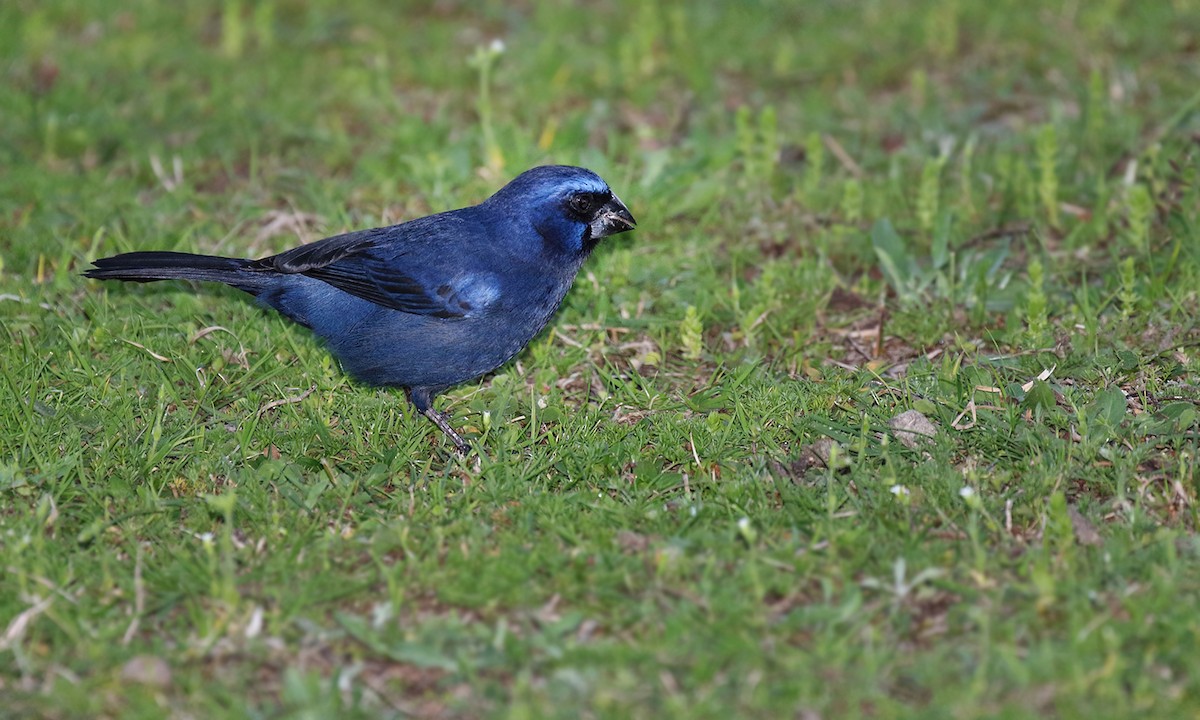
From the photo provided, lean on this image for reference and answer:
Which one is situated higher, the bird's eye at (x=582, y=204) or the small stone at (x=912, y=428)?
the bird's eye at (x=582, y=204)

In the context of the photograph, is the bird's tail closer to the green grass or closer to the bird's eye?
the green grass

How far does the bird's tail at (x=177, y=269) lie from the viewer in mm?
5527

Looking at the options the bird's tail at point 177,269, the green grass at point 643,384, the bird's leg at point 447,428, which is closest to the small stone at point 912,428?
the green grass at point 643,384

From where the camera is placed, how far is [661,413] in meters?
5.32

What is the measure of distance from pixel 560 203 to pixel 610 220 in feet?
0.84

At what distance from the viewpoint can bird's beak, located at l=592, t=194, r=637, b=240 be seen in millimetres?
5625

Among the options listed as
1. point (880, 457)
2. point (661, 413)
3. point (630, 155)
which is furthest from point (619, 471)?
point (630, 155)

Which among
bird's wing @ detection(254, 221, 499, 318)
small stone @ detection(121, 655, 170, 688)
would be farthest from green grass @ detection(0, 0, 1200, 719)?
bird's wing @ detection(254, 221, 499, 318)

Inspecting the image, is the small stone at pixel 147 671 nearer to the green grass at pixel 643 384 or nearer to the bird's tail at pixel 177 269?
the green grass at pixel 643 384

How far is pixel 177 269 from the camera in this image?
5547 millimetres

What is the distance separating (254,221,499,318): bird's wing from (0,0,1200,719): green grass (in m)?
0.38

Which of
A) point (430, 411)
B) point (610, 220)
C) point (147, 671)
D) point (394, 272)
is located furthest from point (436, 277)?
point (147, 671)

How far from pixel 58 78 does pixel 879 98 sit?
5.19m

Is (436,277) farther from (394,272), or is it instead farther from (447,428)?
(447,428)
